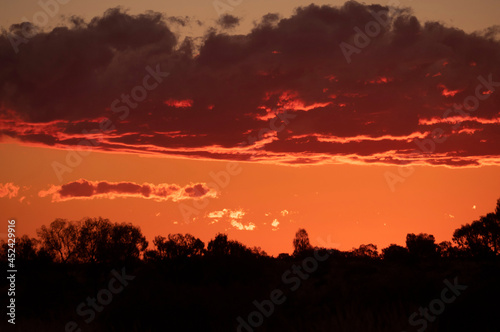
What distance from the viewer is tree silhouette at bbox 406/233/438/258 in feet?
324

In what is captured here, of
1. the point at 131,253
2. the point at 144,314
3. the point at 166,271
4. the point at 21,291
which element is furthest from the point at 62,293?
the point at 131,253

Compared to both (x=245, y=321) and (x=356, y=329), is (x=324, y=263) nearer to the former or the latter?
(x=245, y=321)

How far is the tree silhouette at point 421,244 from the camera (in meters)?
98.8

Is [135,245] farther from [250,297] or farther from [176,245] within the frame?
[250,297]

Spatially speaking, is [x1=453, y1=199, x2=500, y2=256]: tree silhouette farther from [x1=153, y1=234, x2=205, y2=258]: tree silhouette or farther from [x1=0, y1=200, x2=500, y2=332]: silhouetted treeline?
[x1=153, y1=234, x2=205, y2=258]: tree silhouette

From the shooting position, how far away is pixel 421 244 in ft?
342

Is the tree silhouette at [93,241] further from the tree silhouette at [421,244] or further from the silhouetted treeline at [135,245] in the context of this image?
the tree silhouette at [421,244]

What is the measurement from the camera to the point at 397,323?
1616 centimetres

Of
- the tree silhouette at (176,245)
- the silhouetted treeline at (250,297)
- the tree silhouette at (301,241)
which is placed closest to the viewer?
the silhouetted treeline at (250,297)

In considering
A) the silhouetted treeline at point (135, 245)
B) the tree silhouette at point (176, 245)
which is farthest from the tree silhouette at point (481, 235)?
the tree silhouette at point (176, 245)

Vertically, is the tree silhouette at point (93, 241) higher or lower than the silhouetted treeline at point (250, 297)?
higher

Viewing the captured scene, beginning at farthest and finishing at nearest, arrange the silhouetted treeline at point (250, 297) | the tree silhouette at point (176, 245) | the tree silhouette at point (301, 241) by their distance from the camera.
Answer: the tree silhouette at point (301, 241) < the tree silhouette at point (176, 245) < the silhouetted treeline at point (250, 297)

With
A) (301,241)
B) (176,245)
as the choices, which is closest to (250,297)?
(176,245)

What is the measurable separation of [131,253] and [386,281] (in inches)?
2444
